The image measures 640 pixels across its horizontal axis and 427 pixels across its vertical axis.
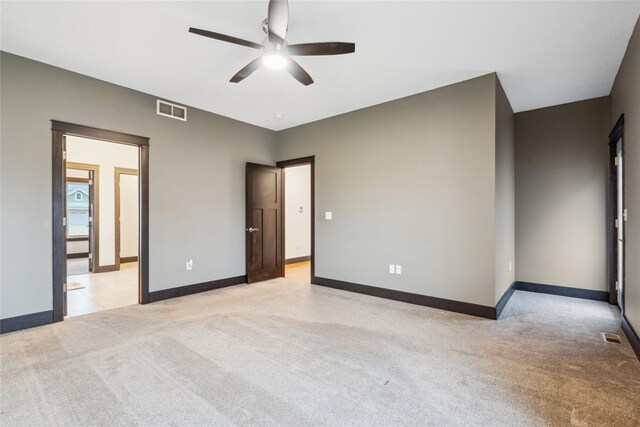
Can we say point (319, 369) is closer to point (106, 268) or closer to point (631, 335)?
point (631, 335)

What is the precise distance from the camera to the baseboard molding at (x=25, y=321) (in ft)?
9.82

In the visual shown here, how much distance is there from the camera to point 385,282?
432 centimetres

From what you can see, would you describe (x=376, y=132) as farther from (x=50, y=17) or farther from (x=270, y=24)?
(x=50, y=17)

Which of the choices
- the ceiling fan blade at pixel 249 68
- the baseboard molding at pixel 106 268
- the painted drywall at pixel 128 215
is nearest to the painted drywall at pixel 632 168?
the ceiling fan blade at pixel 249 68

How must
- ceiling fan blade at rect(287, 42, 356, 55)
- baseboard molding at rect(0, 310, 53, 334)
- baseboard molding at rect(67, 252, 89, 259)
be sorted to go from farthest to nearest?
baseboard molding at rect(67, 252, 89, 259)
baseboard molding at rect(0, 310, 53, 334)
ceiling fan blade at rect(287, 42, 356, 55)

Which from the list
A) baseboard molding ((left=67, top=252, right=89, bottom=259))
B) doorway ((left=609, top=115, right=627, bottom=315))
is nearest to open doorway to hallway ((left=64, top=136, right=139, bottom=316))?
baseboard molding ((left=67, top=252, right=89, bottom=259))

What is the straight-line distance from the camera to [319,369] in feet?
7.68

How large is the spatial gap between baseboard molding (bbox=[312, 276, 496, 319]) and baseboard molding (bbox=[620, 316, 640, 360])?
108cm

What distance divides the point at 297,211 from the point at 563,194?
202 inches

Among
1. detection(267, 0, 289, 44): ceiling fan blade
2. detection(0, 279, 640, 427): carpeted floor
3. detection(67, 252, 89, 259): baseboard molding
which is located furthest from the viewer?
detection(67, 252, 89, 259): baseboard molding

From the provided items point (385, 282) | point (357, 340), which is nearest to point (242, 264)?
point (385, 282)

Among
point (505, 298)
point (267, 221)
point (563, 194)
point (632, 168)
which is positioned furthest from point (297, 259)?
point (632, 168)

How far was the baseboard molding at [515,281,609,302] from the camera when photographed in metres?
4.24

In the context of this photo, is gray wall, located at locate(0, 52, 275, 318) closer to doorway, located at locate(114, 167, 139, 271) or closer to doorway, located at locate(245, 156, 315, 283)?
doorway, located at locate(245, 156, 315, 283)
